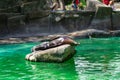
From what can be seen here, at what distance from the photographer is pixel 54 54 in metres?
12.1

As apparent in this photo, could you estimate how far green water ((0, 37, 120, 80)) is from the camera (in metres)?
10.4

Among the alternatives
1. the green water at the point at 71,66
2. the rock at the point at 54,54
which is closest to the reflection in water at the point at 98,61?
the green water at the point at 71,66

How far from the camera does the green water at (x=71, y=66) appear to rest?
10414 millimetres

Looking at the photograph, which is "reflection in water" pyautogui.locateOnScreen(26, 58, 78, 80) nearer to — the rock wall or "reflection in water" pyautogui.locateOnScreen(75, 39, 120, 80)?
"reflection in water" pyautogui.locateOnScreen(75, 39, 120, 80)

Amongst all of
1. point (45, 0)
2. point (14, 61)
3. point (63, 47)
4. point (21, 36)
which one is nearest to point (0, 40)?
point (21, 36)

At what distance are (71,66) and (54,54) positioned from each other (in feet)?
2.45

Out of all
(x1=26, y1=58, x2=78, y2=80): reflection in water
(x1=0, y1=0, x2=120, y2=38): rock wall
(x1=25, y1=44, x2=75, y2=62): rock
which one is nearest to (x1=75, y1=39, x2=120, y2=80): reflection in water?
(x1=26, y1=58, x2=78, y2=80): reflection in water

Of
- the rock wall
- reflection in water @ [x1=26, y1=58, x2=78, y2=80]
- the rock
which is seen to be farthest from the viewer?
the rock wall

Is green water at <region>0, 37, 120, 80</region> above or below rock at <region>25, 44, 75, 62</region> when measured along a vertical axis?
below

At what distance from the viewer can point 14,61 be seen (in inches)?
513

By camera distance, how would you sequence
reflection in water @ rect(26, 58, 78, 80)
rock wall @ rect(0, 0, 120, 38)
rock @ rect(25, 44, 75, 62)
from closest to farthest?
reflection in water @ rect(26, 58, 78, 80) → rock @ rect(25, 44, 75, 62) → rock wall @ rect(0, 0, 120, 38)

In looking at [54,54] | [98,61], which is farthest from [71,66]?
[98,61]

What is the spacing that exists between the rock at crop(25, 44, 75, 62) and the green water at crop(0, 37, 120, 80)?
0.59 feet

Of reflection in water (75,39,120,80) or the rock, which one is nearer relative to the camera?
reflection in water (75,39,120,80)
